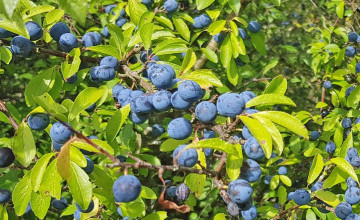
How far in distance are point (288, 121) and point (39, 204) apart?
0.90 meters

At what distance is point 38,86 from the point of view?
148 centimetres

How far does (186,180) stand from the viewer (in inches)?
49.7

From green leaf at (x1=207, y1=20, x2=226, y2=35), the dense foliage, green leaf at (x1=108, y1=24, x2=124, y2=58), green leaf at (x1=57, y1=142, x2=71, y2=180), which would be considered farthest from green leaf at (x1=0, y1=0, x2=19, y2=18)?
green leaf at (x1=207, y1=20, x2=226, y2=35)

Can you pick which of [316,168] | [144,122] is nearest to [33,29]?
[144,122]

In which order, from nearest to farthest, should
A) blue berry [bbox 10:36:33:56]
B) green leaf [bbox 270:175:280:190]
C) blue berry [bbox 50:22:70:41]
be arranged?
blue berry [bbox 10:36:33:56] → blue berry [bbox 50:22:70:41] → green leaf [bbox 270:175:280:190]

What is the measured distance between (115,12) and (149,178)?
1060 mm

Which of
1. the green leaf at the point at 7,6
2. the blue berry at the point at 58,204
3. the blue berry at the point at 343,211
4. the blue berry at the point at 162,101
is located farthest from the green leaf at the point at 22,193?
the blue berry at the point at 343,211

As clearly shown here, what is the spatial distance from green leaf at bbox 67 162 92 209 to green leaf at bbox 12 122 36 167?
0.18 m

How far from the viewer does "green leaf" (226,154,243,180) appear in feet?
3.48

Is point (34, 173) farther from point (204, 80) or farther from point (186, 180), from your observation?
point (204, 80)

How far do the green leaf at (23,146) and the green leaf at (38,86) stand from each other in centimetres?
27

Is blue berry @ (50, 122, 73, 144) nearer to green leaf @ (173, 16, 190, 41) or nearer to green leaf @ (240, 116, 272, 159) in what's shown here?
green leaf @ (240, 116, 272, 159)

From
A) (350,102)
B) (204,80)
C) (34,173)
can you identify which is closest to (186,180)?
(204,80)

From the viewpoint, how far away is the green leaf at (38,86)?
1.45 metres
